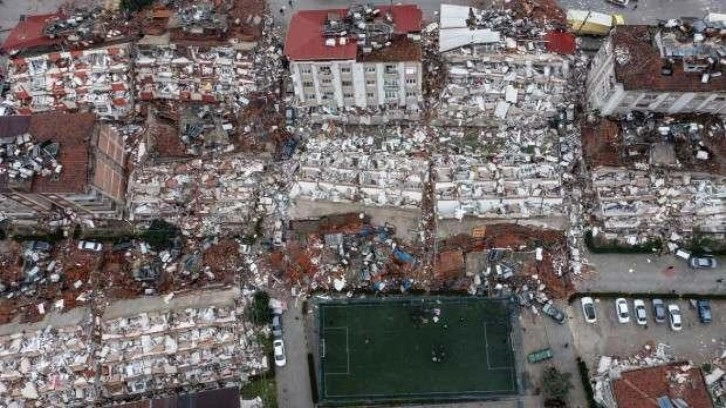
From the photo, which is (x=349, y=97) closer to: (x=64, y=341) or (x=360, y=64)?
(x=360, y=64)

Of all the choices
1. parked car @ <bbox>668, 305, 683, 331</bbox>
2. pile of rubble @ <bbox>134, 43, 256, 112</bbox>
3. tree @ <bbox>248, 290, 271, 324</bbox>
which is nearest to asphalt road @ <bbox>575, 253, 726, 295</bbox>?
parked car @ <bbox>668, 305, 683, 331</bbox>

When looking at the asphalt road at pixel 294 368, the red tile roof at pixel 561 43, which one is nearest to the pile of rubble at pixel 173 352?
the asphalt road at pixel 294 368

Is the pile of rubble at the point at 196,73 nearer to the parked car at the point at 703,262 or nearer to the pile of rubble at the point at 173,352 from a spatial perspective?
the pile of rubble at the point at 173,352

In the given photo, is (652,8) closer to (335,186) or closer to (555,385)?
(335,186)

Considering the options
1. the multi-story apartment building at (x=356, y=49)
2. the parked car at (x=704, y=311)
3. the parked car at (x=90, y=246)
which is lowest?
the parked car at (x=704, y=311)

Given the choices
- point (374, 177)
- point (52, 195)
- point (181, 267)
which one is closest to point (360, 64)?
point (374, 177)

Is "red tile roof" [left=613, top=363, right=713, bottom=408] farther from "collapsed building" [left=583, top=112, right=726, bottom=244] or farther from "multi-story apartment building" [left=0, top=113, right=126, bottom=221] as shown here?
"multi-story apartment building" [left=0, top=113, right=126, bottom=221]
